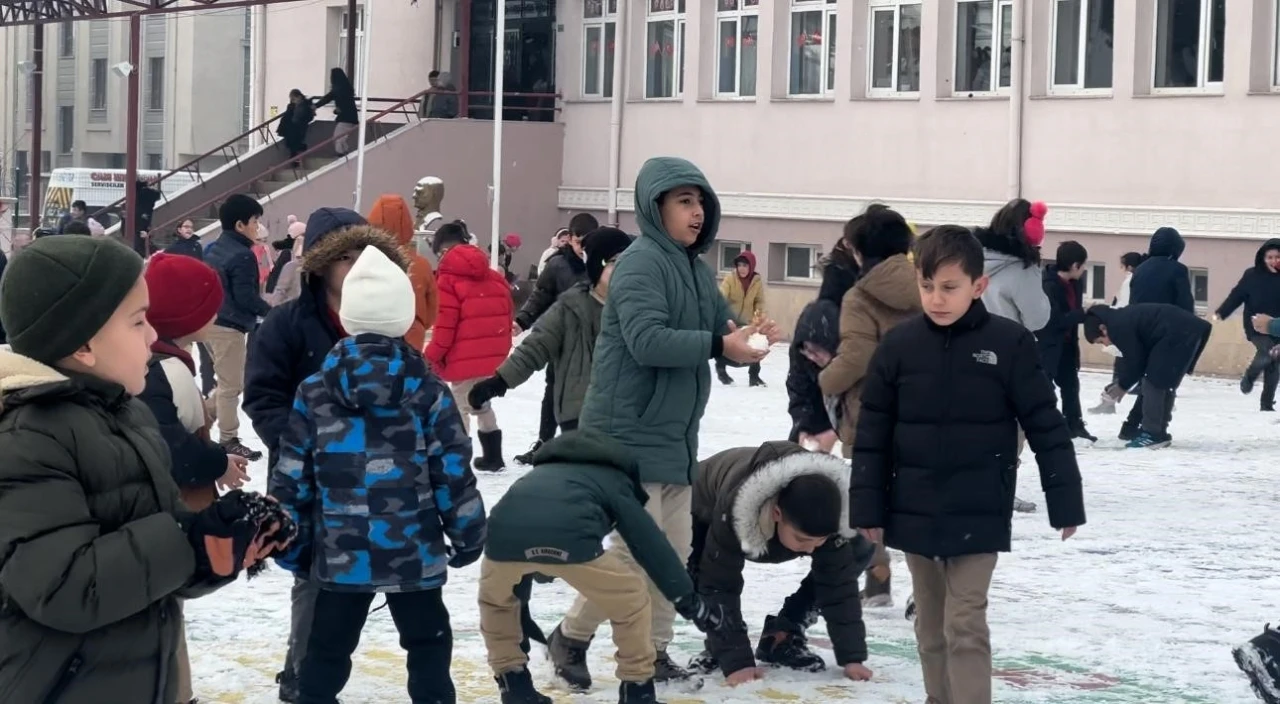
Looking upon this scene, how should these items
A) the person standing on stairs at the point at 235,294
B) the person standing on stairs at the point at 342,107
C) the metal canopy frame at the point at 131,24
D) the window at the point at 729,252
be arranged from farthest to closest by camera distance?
1. the person standing on stairs at the point at 342,107
2. the metal canopy frame at the point at 131,24
3. the window at the point at 729,252
4. the person standing on stairs at the point at 235,294

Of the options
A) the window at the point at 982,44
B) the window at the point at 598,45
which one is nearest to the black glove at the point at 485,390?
the window at the point at 982,44

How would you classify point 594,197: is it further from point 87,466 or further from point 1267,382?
point 87,466

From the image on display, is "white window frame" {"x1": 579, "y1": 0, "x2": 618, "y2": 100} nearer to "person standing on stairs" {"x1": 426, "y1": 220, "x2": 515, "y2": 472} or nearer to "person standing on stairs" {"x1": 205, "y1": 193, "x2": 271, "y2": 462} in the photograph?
"person standing on stairs" {"x1": 205, "y1": 193, "x2": 271, "y2": 462}

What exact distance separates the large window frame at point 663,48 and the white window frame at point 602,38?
71 cm

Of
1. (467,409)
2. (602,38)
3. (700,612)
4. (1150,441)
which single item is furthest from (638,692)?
(602,38)

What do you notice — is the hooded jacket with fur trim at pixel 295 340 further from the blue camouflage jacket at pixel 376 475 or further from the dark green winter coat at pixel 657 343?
the dark green winter coat at pixel 657 343

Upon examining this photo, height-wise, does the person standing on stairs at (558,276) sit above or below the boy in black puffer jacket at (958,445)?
above

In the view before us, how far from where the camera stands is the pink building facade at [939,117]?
2111 cm

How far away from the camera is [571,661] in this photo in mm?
6352

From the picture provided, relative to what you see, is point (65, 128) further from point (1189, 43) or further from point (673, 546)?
point (673, 546)

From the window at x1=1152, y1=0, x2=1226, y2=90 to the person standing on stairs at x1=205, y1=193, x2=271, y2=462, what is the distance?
12032mm

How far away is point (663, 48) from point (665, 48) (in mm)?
43

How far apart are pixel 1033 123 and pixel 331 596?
18960 millimetres

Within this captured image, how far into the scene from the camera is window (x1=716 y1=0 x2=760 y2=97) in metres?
27.6
